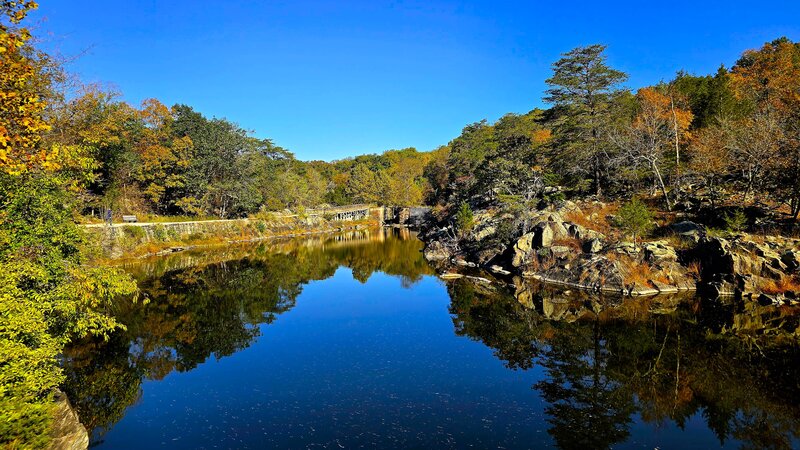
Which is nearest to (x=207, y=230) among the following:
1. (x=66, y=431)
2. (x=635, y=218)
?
(x=66, y=431)

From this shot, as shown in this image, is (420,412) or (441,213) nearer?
(420,412)

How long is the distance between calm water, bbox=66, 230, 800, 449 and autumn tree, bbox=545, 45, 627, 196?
2287 centimetres

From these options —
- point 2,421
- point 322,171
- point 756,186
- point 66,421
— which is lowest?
point 66,421

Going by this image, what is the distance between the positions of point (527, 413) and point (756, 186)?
4260 centimetres

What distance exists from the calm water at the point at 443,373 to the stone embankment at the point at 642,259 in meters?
3.47

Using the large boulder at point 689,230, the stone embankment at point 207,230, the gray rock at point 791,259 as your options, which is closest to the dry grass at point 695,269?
the large boulder at point 689,230

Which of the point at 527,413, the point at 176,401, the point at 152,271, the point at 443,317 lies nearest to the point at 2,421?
the point at 176,401

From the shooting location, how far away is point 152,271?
137 feet

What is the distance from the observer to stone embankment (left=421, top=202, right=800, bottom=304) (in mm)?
29359

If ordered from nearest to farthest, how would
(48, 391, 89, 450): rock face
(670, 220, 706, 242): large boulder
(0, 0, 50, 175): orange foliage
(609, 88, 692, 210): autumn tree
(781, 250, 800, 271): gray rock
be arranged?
(0, 0, 50, 175): orange foliage
(48, 391, 89, 450): rock face
(781, 250, 800, 271): gray rock
(670, 220, 706, 242): large boulder
(609, 88, 692, 210): autumn tree

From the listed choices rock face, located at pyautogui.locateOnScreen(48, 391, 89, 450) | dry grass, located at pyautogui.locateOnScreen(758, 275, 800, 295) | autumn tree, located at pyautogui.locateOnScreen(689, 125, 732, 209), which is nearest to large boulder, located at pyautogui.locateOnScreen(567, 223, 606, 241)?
dry grass, located at pyautogui.locateOnScreen(758, 275, 800, 295)

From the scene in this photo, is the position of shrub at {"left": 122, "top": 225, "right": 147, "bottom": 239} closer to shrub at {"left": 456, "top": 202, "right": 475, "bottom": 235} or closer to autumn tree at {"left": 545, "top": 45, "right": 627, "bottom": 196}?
shrub at {"left": 456, "top": 202, "right": 475, "bottom": 235}

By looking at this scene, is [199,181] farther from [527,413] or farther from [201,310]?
[527,413]

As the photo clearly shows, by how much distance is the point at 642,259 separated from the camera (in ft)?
112
